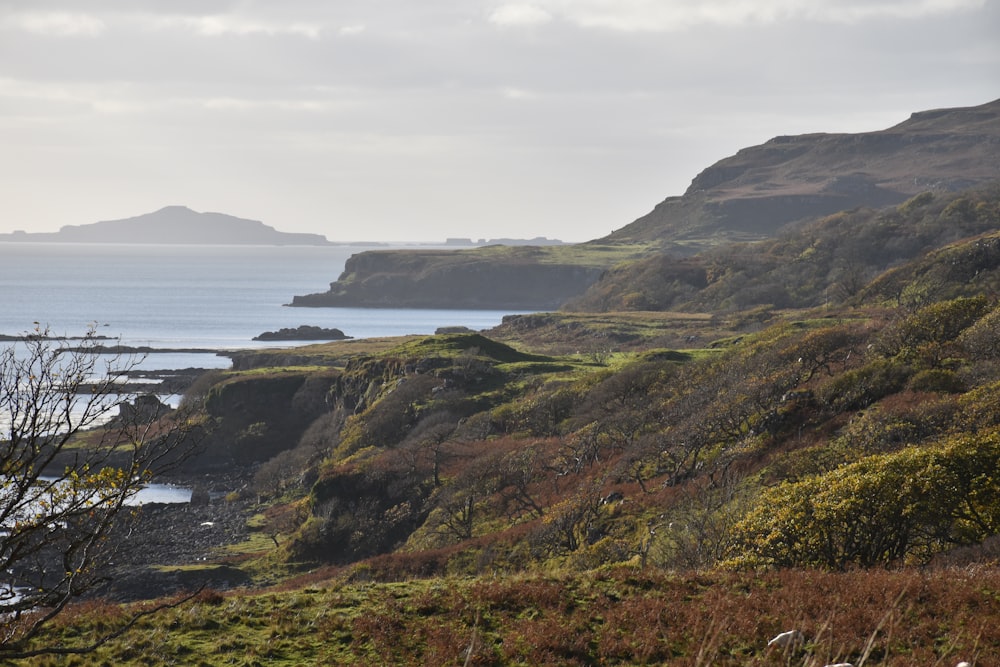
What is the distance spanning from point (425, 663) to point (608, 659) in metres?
3.23

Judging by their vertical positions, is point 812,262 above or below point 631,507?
above

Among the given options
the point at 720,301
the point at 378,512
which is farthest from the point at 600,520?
the point at 720,301

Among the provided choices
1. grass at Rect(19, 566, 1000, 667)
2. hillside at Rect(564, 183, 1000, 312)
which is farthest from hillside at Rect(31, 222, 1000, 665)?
hillside at Rect(564, 183, 1000, 312)

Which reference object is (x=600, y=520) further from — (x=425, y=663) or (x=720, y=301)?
(x=720, y=301)

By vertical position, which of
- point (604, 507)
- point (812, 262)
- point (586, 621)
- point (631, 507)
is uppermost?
point (812, 262)

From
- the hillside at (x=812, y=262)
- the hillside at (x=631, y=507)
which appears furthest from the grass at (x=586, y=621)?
the hillside at (x=812, y=262)

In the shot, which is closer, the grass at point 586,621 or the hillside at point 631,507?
the grass at point 586,621

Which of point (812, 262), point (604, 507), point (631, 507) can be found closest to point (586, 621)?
point (631, 507)

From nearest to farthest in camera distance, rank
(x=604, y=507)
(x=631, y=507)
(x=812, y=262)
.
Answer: (x=631, y=507), (x=604, y=507), (x=812, y=262)

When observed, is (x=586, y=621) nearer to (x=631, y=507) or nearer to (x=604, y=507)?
(x=631, y=507)

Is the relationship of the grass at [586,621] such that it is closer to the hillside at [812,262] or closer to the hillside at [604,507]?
the hillside at [604,507]

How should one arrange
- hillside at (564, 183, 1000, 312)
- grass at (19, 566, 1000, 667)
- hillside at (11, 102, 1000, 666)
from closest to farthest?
1. grass at (19, 566, 1000, 667)
2. hillside at (11, 102, 1000, 666)
3. hillside at (564, 183, 1000, 312)

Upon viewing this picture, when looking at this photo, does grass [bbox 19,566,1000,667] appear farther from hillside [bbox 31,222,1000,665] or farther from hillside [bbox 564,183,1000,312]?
hillside [bbox 564,183,1000,312]

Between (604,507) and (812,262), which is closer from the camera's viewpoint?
(604,507)
